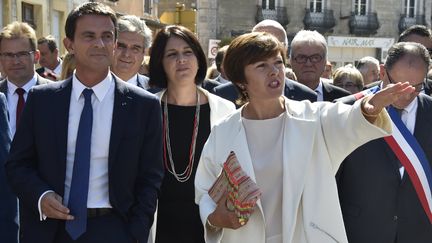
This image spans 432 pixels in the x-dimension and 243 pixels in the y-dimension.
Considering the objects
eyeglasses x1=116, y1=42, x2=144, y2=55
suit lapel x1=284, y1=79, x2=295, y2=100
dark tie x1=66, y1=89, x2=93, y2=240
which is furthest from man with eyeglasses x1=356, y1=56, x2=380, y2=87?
dark tie x1=66, y1=89, x2=93, y2=240

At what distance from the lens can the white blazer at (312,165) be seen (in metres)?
3.73

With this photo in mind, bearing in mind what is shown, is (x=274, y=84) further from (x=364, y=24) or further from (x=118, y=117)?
(x=364, y=24)

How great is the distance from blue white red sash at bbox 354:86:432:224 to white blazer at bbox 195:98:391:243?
755 millimetres

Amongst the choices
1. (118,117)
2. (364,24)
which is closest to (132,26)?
(118,117)

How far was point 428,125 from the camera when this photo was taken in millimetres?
4602

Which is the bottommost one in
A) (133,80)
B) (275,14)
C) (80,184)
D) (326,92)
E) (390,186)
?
(390,186)

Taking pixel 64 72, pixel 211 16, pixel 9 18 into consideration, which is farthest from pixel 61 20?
pixel 211 16

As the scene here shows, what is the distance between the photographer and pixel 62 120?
13.1ft

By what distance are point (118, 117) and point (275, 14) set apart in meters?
33.1

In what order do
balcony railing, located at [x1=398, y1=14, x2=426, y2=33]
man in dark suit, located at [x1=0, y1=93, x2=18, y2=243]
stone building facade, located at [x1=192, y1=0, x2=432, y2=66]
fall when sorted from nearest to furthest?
man in dark suit, located at [x1=0, y1=93, x2=18, y2=243] → stone building facade, located at [x1=192, y1=0, x2=432, y2=66] → balcony railing, located at [x1=398, y1=14, x2=426, y2=33]

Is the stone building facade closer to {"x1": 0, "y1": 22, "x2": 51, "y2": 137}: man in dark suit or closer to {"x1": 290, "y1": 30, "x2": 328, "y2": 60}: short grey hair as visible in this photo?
{"x1": 290, "y1": 30, "x2": 328, "y2": 60}: short grey hair

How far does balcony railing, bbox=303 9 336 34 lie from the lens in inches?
1453

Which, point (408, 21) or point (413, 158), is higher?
point (408, 21)

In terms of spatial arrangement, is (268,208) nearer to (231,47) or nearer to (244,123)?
(244,123)
